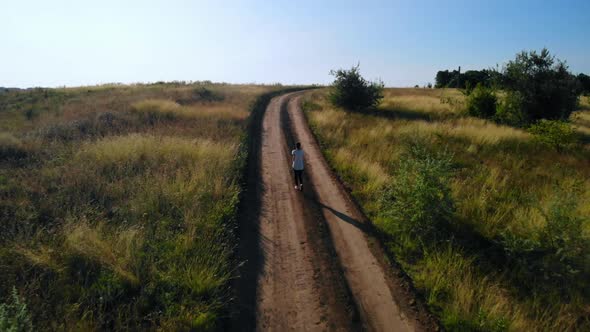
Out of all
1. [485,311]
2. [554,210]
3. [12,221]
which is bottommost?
[485,311]

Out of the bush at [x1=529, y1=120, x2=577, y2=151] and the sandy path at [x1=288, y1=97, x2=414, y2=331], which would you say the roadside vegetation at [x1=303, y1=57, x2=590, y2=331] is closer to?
the bush at [x1=529, y1=120, x2=577, y2=151]

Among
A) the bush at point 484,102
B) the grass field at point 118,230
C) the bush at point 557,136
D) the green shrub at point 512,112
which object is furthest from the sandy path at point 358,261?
the bush at point 484,102

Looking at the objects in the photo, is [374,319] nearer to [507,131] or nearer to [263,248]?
[263,248]

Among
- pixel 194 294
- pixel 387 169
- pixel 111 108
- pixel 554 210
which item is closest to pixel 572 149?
pixel 387 169

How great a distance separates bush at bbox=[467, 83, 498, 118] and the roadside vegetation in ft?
29.2

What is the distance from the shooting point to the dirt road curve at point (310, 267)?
5.04 metres

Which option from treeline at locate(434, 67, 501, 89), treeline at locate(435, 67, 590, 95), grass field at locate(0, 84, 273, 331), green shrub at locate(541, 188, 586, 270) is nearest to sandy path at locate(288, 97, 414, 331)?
grass field at locate(0, 84, 273, 331)

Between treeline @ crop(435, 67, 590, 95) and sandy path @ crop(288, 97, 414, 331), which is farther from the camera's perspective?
treeline @ crop(435, 67, 590, 95)

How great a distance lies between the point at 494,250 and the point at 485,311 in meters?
2.46

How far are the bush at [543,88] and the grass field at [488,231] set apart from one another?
7021 millimetres

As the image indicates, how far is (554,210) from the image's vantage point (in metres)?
6.27

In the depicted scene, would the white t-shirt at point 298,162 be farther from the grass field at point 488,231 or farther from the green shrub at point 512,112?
the green shrub at point 512,112

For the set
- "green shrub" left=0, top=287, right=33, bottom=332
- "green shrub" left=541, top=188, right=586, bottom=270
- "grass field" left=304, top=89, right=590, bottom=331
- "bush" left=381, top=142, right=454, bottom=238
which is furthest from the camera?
"bush" left=381, top=142, right=454, bottom=238

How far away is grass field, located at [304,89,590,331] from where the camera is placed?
5.14 meters
